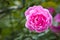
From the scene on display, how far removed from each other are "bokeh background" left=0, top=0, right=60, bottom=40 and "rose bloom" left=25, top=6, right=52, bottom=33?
3.9 inches

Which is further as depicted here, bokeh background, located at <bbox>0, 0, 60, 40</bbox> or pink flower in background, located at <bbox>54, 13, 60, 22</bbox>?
bokeh background, located at <bbox>0, 0, 60, 40</bbox>

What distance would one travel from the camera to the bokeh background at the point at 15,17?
1026 millimetres

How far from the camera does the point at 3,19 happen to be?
1.16 meters

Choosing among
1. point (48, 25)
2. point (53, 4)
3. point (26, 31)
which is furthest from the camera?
point (53, 4)

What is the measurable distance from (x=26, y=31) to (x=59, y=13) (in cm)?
20

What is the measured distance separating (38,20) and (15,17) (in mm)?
312

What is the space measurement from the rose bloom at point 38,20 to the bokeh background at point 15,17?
99mm

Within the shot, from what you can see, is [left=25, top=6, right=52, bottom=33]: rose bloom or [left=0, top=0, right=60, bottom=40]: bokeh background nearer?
[left=25, top=6, right=52, bottom=33]: rose bloom

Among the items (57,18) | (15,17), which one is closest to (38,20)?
(57,18)

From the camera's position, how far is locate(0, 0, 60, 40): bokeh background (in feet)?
3.37

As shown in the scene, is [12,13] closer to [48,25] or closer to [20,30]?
[20,30]

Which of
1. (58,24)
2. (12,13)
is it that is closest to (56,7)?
(58,24)

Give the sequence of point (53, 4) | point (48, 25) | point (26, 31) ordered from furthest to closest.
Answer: point (53, 4)
point (26, 31)
point (48, 25)

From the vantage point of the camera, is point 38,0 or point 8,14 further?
point 8,14
